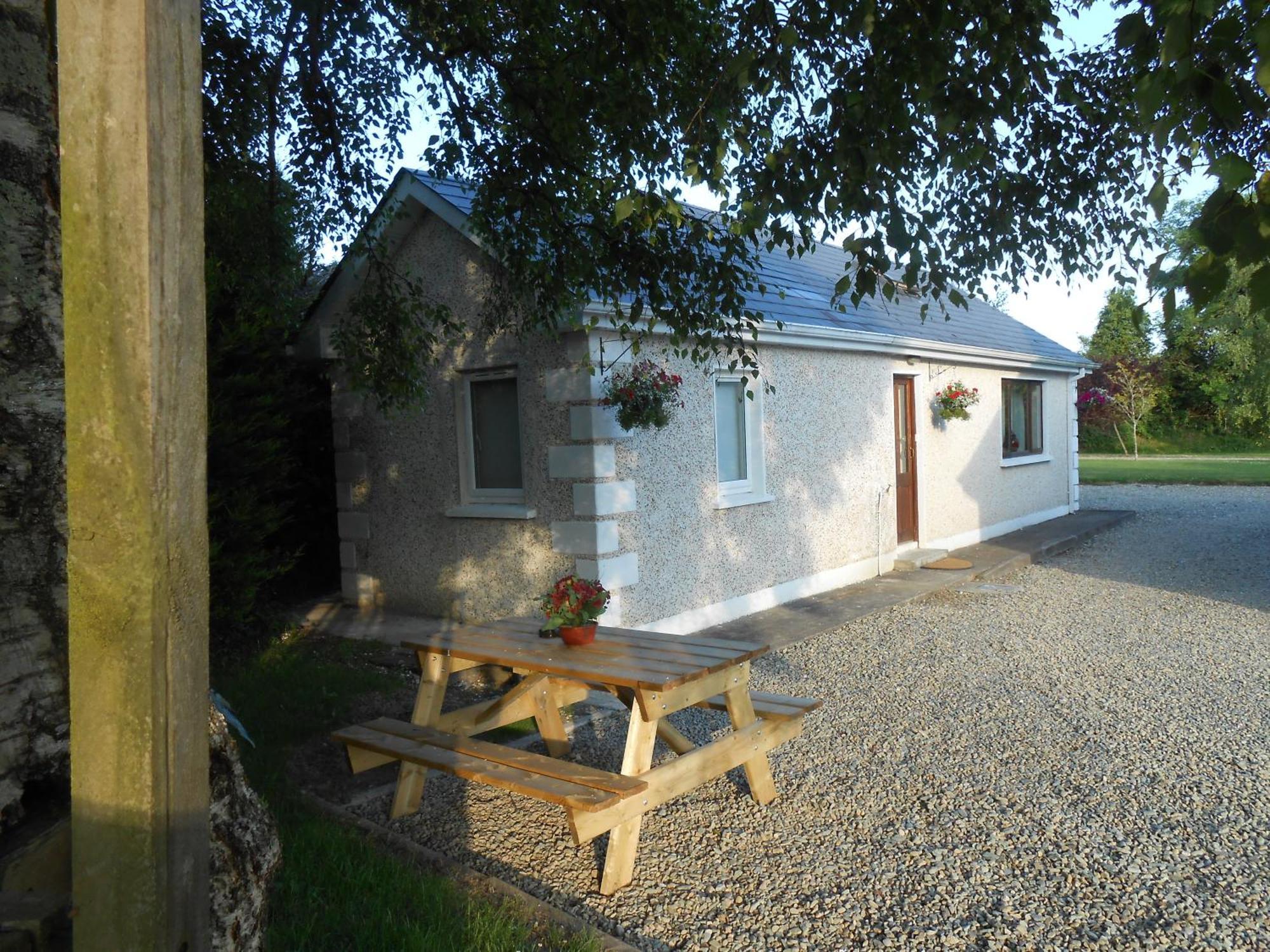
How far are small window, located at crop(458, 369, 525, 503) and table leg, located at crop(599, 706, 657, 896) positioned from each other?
4.63 metres

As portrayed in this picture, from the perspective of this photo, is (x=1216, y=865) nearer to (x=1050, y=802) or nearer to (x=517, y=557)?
(x=1050, y=802)

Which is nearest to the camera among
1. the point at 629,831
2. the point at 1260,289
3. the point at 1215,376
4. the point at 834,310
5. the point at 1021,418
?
the point at 1260,289

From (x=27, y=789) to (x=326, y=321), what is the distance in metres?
7.86

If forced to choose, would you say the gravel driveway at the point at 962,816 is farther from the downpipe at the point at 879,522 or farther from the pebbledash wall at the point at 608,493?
the downpipe at the point at 879,522

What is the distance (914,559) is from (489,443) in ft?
19.1

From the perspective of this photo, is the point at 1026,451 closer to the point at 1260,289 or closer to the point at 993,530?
the point at 993,530

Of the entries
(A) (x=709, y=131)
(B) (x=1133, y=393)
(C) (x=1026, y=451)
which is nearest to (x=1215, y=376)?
(B) (x=1133, y=393)

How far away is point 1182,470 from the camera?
26.3 m

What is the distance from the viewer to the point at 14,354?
6.36 feet

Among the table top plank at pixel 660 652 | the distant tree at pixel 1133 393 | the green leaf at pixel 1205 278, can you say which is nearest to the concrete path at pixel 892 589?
the table top plank at pixel 660 652

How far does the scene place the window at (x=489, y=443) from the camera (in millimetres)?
8250

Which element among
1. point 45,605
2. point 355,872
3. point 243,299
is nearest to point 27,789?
point 45,605

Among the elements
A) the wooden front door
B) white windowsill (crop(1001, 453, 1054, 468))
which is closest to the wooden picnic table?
the wooden front door

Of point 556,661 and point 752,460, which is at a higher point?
point 752,460
